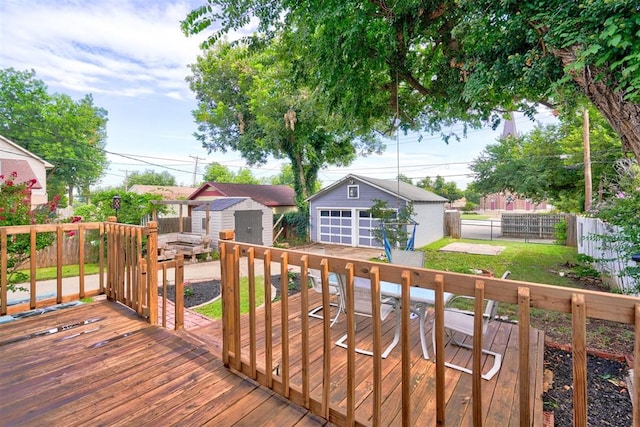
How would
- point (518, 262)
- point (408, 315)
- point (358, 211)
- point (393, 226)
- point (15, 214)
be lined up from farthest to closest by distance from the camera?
point (358, 211), point (393, 226), point (518, 262), point (15, 214), point (408, 315)

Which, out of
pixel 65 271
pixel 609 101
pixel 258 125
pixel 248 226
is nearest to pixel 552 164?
pixel 609 101

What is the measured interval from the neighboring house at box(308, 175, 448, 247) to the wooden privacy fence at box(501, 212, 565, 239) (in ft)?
13.2

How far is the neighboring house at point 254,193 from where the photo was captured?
14824 millimetres

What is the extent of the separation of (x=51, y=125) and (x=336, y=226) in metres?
20.3

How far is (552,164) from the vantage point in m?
13.9

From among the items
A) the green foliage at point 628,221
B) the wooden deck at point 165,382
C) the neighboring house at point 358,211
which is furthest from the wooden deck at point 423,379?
the neighboring house at point 358,211

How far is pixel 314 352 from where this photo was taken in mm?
2727

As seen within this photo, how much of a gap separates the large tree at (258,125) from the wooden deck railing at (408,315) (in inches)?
454

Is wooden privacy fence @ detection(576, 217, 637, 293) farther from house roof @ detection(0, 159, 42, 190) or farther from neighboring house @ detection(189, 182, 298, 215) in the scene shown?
house roof @ detection(0, 159, 42, 190)

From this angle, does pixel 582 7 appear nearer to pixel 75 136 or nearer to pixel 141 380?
pixel 141 380

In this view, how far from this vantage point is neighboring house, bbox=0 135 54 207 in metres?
12.6

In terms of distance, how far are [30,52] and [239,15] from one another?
4.57 m

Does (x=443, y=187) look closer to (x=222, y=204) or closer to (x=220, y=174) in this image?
(x=220, y=174)

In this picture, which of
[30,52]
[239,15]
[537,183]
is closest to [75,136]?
[30,52]
